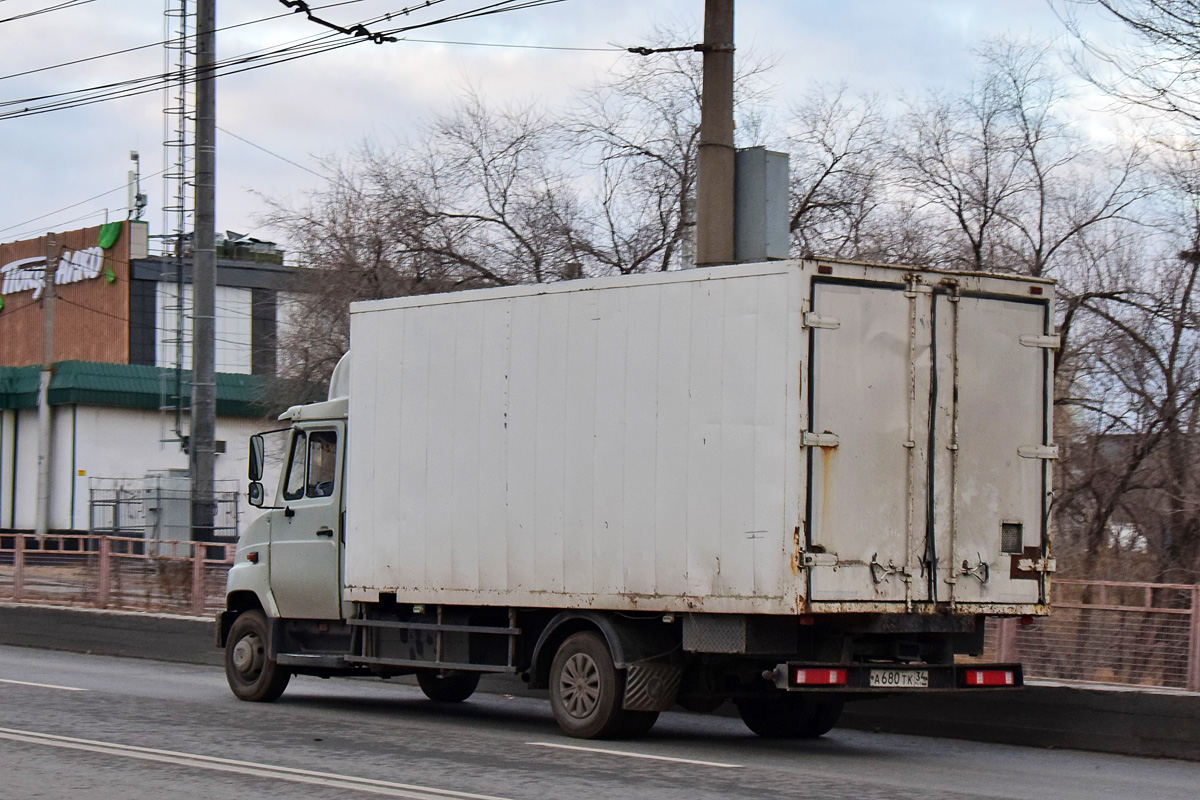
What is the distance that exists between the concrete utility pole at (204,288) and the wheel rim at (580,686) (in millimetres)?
10775

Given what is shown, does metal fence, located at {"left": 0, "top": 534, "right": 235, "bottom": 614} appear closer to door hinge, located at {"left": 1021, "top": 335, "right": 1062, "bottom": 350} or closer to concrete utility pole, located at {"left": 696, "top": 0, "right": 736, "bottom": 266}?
concrete utility pole, located at {"left": 696, "top": 0, "right": 736, "bottom": 266}

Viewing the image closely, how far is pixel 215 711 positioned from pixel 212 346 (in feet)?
29.6

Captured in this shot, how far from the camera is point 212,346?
20.9 metres

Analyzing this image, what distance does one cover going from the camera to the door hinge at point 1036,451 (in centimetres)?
1091

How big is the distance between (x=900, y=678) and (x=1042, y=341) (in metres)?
2.55

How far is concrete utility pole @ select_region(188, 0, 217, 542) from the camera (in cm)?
2083

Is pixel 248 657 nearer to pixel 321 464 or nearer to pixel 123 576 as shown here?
pixel 321 464

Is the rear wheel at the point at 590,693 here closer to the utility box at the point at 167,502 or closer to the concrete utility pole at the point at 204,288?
the concrete utility pole at the point at 204,288

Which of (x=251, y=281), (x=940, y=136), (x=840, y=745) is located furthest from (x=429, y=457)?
(x=251, y=281)

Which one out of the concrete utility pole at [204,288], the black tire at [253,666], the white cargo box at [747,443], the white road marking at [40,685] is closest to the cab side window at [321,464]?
the black tire at [253,666]

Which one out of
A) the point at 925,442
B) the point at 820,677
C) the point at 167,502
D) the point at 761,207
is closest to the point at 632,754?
the point at 820,677

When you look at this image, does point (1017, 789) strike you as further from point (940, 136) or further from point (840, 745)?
point (940, 136)

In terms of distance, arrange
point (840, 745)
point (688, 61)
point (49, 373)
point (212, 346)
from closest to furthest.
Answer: point (840, 745), point (212, 346), point (688, 61), point (49, 373)

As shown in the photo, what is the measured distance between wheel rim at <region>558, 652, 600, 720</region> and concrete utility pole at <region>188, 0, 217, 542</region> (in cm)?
1077
